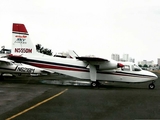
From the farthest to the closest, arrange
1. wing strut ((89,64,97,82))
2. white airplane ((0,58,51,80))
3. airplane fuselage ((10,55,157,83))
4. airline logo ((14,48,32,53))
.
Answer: white airplane ((0,58,51,80)), airline logo ((14,48,32,53)), airplane fuselage ((10,55,157,83)), wing strut ((89,64,97,82))

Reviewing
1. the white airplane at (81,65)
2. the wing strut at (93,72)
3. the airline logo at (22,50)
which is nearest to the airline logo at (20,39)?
the white airplane at (81,65)

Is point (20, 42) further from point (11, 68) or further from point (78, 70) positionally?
point (78, 70)

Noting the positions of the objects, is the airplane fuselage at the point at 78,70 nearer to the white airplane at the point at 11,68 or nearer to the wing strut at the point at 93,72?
the wing strut at the point at 93,72

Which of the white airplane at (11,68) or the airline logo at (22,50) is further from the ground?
the airline logo at (22,50)

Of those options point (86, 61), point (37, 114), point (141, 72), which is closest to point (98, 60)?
point (86, 61)

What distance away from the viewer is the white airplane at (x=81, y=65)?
72.4 ft

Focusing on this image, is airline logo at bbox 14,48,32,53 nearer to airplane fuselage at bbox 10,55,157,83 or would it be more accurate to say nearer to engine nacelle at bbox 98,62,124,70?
airplane fuselage at bbox 10,55,157,83

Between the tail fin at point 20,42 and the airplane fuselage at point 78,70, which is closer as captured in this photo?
the airplane fuselage at point 78,70

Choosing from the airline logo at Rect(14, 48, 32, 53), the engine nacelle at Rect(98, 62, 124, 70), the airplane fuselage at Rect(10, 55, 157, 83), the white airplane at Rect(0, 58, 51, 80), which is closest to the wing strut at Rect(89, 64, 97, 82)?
the airplane fuselage at Rect(10, 55, 157, 83)

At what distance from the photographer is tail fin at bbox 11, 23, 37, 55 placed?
24.0m

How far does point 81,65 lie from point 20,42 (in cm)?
689

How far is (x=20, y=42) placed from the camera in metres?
24.1

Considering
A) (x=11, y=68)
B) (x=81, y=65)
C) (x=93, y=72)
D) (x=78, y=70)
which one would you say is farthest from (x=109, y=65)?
(x=11, y=68)

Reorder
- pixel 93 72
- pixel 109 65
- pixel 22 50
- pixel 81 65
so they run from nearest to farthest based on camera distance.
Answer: pixel 109 65, pixel 93 72, pixel 81 65, pixel 22 50
